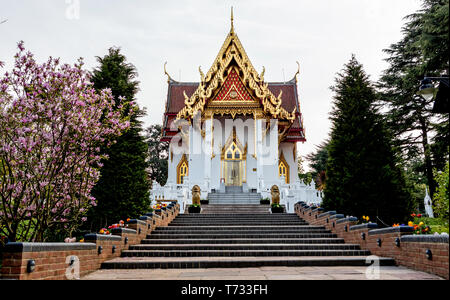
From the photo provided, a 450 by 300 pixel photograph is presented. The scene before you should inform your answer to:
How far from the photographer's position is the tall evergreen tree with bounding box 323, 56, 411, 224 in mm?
13250

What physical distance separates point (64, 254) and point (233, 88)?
57.8ft

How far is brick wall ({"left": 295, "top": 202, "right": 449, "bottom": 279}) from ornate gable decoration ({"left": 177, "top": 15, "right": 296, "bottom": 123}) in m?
10.9

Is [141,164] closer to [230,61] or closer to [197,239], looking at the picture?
[197,239]

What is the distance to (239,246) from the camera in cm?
987

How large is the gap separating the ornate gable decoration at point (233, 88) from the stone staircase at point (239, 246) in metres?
9.10

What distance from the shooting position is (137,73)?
16281 millimetres

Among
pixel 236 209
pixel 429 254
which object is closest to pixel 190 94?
pixel 236 209

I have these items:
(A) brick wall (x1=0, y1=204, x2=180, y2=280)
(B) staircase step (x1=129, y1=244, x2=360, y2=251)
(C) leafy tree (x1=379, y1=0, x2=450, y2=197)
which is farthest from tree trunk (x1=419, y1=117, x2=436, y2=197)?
(A) brick wall (x1=0, y1=204, x2=180, y2=280)

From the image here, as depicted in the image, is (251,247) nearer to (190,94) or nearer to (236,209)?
(236,209)

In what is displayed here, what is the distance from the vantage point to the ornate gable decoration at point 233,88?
21.7m

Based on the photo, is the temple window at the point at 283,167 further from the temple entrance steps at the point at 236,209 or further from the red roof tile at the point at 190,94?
the temple entrance steps at the point at 236,209

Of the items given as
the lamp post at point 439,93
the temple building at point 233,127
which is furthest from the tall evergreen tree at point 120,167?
the lamp post at point 439,93

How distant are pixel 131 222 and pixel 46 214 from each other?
2920 millimetres
